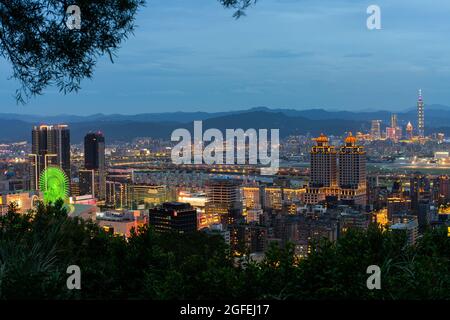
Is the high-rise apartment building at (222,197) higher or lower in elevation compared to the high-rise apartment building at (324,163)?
lower

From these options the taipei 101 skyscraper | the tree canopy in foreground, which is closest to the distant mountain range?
the taipei 101 skyscraper

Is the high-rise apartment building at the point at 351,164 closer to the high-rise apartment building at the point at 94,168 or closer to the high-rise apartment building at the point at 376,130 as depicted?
the high-rise apartment building at the point at 376,130

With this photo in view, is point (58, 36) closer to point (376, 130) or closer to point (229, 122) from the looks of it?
point (229, 122)

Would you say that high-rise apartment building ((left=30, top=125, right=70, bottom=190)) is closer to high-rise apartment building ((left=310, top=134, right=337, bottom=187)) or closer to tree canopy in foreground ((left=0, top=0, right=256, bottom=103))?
high-rise apartment building ((left=310, top=134, right=337, bottom=187))

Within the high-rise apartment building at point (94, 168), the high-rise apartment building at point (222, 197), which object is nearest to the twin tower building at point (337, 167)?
the high-rise apartment building at point (222, 197)

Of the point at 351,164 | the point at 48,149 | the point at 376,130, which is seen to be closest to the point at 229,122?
the point at 48,149

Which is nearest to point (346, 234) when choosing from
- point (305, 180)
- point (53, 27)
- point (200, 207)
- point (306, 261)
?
point (306, 261)
